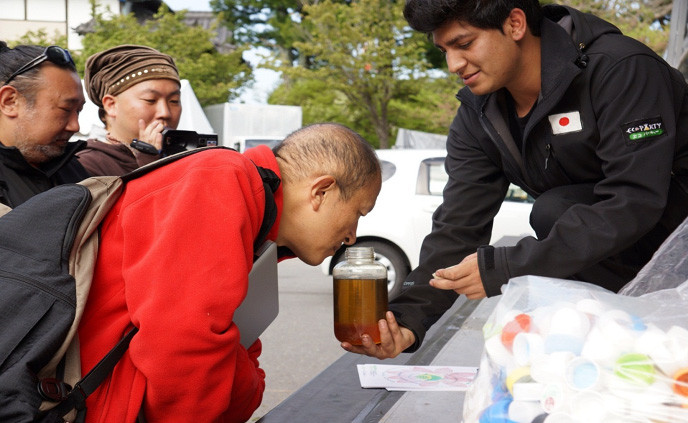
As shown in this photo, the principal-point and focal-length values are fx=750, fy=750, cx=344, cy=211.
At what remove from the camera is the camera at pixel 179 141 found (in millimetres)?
2818

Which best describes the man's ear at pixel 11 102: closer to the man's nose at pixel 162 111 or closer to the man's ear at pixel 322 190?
the man's nose at pixel 162 111

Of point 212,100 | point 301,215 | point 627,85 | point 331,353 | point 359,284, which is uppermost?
point 627,85

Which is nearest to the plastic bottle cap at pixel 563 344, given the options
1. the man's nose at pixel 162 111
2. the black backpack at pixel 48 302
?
the black backpack at pixel 48 302

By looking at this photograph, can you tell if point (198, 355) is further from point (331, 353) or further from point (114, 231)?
point (331, 353)

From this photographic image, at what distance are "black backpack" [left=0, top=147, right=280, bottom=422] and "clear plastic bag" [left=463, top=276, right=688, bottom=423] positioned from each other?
Result: 2.60 feet

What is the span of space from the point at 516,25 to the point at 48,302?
1.66 metres

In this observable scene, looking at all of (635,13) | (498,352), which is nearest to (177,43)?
(635,13)

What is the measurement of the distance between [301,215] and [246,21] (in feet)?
103

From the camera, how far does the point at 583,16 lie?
248 centimetres

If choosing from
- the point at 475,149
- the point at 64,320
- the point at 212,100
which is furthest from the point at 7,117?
the point at 212,100

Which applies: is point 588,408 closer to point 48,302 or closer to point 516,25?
point 48,302

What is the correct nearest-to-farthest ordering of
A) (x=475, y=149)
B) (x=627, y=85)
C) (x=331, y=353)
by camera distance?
(x=627, y=85)
(x=475, y=149)
(x=331, y=353)

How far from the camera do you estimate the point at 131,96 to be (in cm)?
312

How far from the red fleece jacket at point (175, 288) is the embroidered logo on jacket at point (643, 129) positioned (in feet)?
3.78
